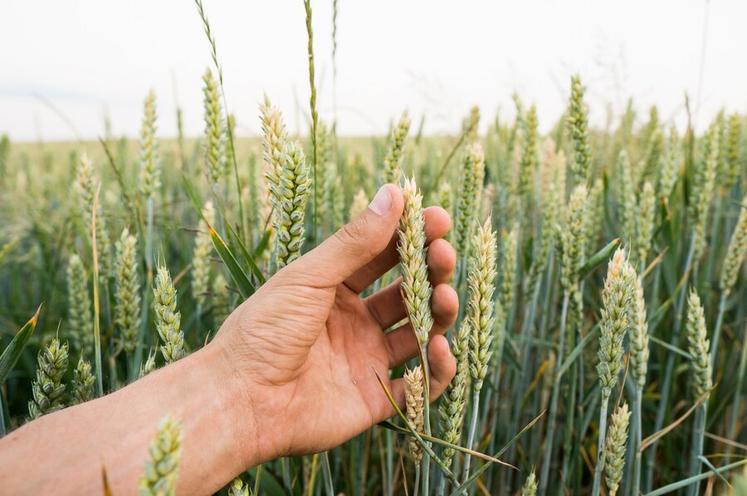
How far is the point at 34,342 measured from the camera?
2275 mm

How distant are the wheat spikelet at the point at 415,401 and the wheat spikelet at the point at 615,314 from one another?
1.10 ft

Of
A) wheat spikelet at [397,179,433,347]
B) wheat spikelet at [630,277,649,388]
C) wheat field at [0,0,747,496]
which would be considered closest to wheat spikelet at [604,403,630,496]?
wheat field at [0,0,747,496]

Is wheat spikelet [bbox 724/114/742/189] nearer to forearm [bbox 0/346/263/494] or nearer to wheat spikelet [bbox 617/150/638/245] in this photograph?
wheat spikelet [bbox 617/150/638/245]

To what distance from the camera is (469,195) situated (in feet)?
4.79

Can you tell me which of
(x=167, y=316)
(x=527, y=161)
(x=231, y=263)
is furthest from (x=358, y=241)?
(x=527, y=161)

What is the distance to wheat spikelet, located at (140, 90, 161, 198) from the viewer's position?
5.53 feet

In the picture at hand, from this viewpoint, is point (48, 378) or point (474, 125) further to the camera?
point (474, 125)

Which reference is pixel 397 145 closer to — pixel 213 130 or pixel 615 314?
pixel 213 130

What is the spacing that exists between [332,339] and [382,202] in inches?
18.3

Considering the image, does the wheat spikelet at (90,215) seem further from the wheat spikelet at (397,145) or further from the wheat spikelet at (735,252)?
the wheat spikelet at (735,252)

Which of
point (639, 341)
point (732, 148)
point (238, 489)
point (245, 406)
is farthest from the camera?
point (732, 148)

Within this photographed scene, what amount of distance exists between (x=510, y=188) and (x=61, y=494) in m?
1.76

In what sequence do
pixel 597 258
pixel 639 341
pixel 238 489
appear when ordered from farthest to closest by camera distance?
pixel 597 258
pixel 639 341
pixel 238 489

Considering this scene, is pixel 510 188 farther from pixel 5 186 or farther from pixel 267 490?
pixel 5 186
